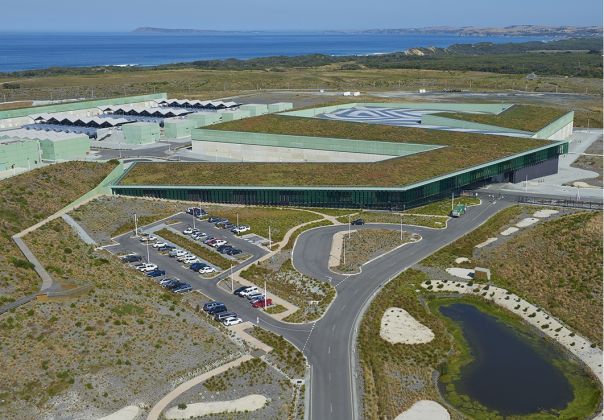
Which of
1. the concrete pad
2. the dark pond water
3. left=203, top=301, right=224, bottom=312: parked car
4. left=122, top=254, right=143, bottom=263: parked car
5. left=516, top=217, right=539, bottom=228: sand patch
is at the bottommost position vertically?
the dark pond water

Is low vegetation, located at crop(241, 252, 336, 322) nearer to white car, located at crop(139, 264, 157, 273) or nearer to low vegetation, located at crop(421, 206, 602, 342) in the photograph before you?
white car, located at crop(139, 264, 157, 273)

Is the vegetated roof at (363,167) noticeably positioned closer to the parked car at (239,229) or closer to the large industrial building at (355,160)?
the large industrial building at (355,160)

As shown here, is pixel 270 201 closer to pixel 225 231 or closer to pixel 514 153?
pixel 225 231

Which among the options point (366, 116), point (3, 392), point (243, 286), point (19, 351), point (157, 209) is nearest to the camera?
point (3, 392)

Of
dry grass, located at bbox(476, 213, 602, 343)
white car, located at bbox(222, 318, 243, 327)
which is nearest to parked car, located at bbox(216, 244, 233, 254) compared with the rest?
white car, located at bbox(222, 318, 243, 327)

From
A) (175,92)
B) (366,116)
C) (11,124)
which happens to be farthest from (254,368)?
(175,92)

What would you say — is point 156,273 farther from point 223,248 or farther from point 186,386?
point 186,386
